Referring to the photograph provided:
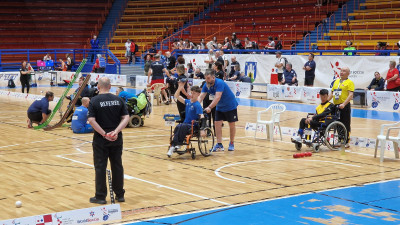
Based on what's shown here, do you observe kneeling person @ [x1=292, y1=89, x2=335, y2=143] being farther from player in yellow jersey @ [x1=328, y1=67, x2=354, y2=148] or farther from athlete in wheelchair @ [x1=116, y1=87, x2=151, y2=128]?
athlete in wheelchair @ [x1=116, y1=87, x2=151, y2=128]

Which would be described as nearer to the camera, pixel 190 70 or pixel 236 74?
pixel 236 74

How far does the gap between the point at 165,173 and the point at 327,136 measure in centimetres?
364

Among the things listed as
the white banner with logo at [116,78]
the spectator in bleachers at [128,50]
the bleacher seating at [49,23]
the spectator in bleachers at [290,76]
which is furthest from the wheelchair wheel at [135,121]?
the bleacher seating at [49,23]

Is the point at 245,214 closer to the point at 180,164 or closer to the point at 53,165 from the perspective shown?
the point at 180,164

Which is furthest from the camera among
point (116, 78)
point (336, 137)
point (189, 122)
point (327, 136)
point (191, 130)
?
point (116, 78)

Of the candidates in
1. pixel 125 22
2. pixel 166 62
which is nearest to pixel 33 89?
pixel 166 62

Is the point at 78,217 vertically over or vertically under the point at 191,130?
under

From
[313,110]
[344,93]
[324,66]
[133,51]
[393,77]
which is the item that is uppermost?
[133,51]

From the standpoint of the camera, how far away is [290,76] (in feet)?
73.9

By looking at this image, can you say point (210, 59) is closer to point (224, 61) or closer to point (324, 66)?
point (224, 61)

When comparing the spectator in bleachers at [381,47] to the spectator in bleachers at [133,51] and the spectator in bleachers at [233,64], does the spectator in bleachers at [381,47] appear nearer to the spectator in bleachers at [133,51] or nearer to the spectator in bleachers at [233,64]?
the spectator in bleachers at [233,64]

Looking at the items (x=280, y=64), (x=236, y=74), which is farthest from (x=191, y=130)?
(x=236, y=74)

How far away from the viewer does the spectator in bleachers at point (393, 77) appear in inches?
755

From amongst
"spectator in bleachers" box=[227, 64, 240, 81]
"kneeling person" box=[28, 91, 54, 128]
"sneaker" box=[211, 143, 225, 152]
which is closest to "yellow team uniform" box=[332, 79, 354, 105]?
"sneaker" box=[211, 143, 225, 152]
